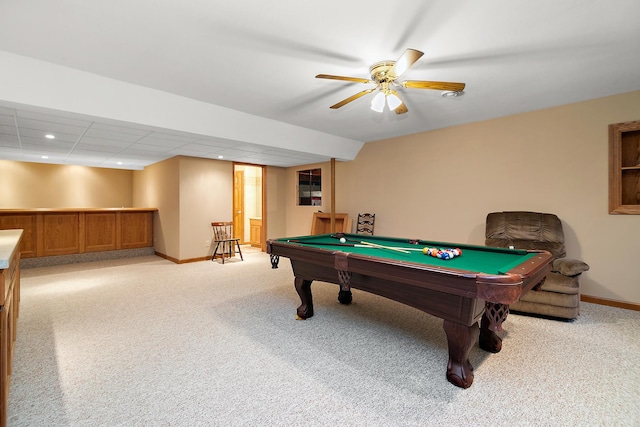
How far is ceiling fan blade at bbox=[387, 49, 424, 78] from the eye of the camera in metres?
1.90

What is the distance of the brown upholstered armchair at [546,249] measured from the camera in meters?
2.85

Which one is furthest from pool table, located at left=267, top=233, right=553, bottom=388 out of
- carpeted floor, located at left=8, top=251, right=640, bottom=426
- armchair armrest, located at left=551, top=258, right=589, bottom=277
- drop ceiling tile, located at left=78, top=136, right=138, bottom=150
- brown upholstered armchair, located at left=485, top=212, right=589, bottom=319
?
drop ceiling tile, located at left=78, top=136, right=138, bottom=150

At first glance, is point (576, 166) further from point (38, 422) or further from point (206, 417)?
point (38, 422)

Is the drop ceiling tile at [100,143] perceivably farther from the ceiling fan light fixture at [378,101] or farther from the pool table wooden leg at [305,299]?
the ceiling fan light fixture at [378,101]

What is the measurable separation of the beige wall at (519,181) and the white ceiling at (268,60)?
302mm

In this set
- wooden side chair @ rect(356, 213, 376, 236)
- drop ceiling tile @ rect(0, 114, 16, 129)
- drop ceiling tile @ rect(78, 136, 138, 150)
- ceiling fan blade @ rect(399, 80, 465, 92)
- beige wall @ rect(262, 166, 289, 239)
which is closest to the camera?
ceiling fan blade @ rect(399, 80, 465, 92)

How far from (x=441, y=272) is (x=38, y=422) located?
2357mm

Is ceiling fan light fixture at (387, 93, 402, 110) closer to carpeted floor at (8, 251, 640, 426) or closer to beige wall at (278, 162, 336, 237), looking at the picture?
carpeted floor at (8, 251, 640, 426)

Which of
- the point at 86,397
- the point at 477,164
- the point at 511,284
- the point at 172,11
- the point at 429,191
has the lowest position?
the point at 86,397

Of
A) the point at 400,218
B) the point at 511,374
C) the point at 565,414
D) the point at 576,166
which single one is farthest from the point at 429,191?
the point at 565,414

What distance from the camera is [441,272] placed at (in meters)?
1.68

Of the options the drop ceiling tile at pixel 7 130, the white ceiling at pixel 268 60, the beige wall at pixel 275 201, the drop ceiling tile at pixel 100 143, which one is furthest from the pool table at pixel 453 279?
the beige wall at pixel 275 201

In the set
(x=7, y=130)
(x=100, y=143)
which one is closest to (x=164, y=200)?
(x=100, y=143)

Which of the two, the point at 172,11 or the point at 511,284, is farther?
the point at 172,11
